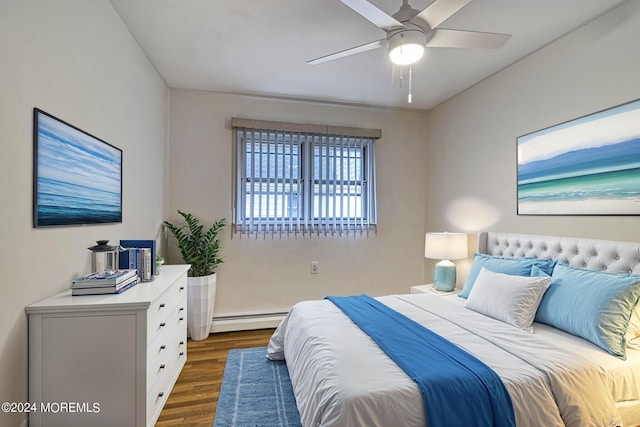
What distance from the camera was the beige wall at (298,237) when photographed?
3.42m

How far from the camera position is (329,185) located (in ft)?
12.1

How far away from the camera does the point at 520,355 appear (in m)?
1.55

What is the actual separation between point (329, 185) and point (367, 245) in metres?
0.90

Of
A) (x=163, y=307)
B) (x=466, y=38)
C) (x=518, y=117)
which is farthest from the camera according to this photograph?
(x=518, y=117)

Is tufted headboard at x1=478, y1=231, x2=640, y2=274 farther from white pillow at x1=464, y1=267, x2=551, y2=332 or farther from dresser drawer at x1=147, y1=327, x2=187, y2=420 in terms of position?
dresser drawer at x1=147, y1=327, x2=187, y2=420

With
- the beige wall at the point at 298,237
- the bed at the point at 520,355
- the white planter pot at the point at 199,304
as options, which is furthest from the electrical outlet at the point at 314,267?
the bed at the point at 520,355

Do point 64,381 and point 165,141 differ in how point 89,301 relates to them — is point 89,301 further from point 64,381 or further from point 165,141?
point 165,141

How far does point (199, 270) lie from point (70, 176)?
174 centimetres

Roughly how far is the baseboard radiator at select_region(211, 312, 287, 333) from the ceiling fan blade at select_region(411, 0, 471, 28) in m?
3.09

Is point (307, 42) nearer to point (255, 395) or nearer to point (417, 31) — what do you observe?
point (417, 31)

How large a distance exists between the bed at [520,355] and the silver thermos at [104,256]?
1243 millimetres

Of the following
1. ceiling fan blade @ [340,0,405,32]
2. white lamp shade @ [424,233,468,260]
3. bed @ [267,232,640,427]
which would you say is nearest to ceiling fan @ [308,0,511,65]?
ceiling fan blade @ [340,0,405,32]

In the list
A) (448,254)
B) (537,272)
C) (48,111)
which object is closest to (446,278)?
(448,254)
